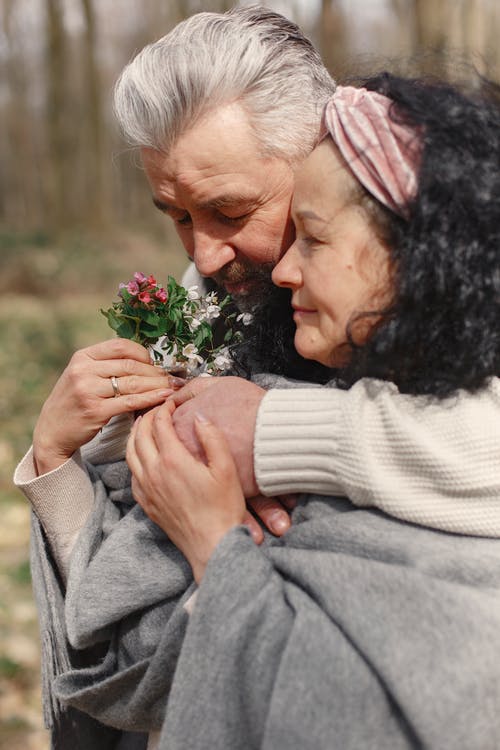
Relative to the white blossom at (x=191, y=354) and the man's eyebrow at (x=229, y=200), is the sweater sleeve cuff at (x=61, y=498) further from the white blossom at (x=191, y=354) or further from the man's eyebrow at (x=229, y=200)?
the man's eyebrow at (x=229, y=200)

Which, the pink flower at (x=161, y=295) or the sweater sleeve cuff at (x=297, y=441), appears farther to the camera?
the pink flower at (x=161, y=295)

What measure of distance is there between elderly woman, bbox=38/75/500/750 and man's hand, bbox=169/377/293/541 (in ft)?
0.11

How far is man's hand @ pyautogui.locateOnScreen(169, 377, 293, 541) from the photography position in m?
1.74

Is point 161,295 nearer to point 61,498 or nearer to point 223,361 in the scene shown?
point 223,361

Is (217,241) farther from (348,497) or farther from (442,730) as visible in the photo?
(442,730)

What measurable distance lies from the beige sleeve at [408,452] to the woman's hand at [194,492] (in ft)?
0.52

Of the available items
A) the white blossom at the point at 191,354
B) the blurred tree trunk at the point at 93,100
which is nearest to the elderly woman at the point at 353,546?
the white blossom at the point at 191,354

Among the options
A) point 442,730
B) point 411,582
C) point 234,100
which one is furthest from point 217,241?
point 442,730

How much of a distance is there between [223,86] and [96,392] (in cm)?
93

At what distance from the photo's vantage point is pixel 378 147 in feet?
5.25

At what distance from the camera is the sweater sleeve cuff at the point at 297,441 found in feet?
5.22

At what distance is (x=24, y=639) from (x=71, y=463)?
2861 millimetres

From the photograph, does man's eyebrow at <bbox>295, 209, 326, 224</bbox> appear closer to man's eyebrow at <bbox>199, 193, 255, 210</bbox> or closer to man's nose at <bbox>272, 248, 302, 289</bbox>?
man's nose at <bbox>272, 248, 302, 289</bbox>

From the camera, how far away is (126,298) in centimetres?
210
